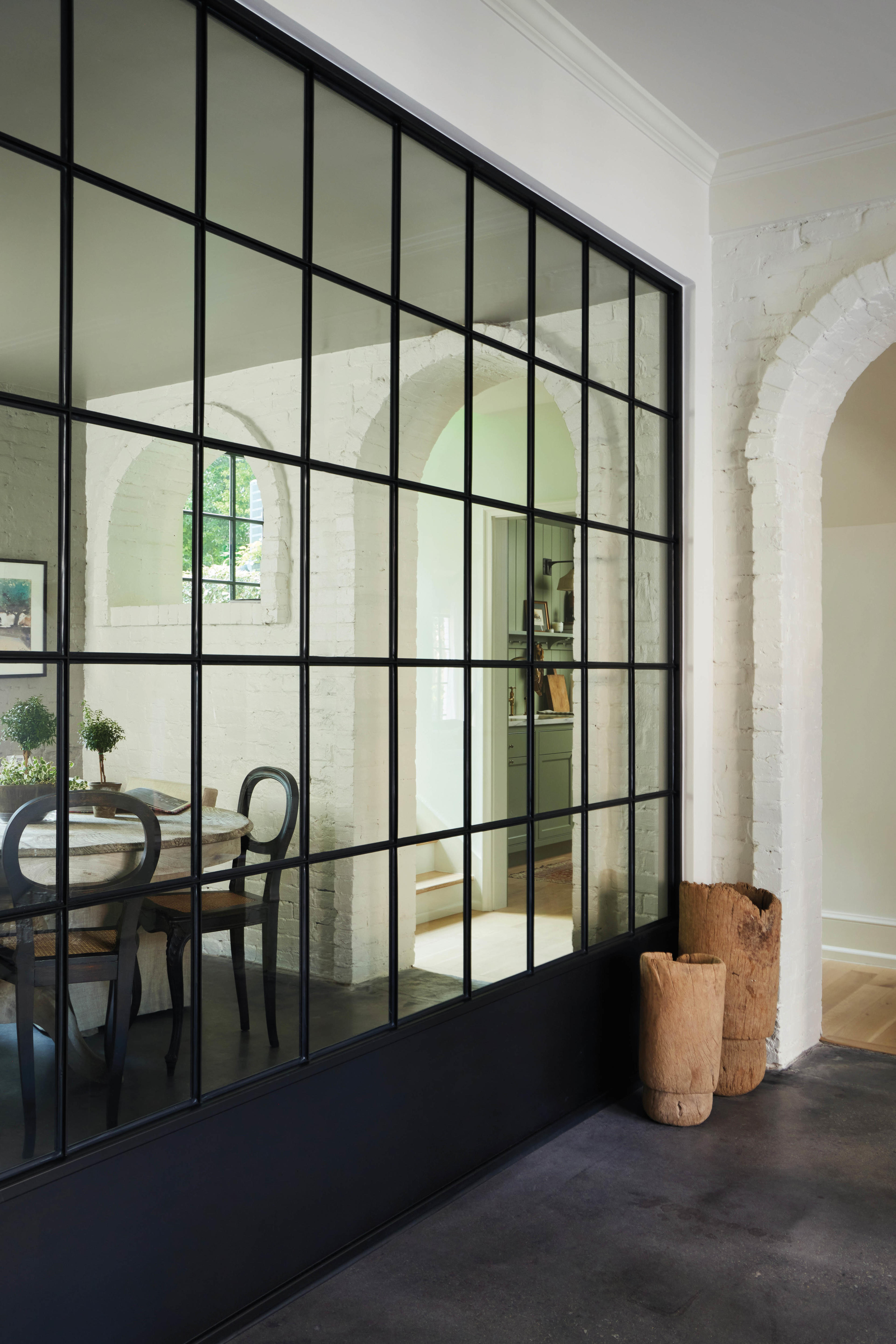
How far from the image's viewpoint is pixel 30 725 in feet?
5.35

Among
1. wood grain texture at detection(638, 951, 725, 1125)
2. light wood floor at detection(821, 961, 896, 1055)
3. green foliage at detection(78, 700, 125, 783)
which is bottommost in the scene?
light wood floor at detection(821, 961, 896, 1055)

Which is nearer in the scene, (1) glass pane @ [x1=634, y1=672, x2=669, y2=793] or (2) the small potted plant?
(2) the small potted plant

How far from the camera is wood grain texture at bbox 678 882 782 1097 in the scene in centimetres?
308

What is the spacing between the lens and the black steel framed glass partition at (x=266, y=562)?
1.67 meters

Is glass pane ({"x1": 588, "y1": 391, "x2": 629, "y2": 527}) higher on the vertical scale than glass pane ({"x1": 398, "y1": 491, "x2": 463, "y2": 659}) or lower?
higher

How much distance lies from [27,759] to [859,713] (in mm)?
3865

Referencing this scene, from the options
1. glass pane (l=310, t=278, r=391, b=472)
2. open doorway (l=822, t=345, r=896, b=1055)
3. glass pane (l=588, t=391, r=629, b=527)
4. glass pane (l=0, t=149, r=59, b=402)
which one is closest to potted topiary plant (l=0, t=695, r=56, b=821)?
glass pane (l=0, t=149, r=59, b=402)

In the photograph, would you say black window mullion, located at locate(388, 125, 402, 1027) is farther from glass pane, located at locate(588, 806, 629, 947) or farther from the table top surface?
glass pane, located at locate(588, 806, 629, 947)

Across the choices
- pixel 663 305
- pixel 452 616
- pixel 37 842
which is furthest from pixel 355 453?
pixel 663 305

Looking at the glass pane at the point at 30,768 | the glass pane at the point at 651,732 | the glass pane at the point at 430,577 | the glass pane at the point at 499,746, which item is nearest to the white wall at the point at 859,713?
the glass pane at the point at 651,732

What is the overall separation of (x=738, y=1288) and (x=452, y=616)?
154cm

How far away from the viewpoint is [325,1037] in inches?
85.8

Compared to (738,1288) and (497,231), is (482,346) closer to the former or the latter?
(497,231)

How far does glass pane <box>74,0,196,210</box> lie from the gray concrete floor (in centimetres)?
208
